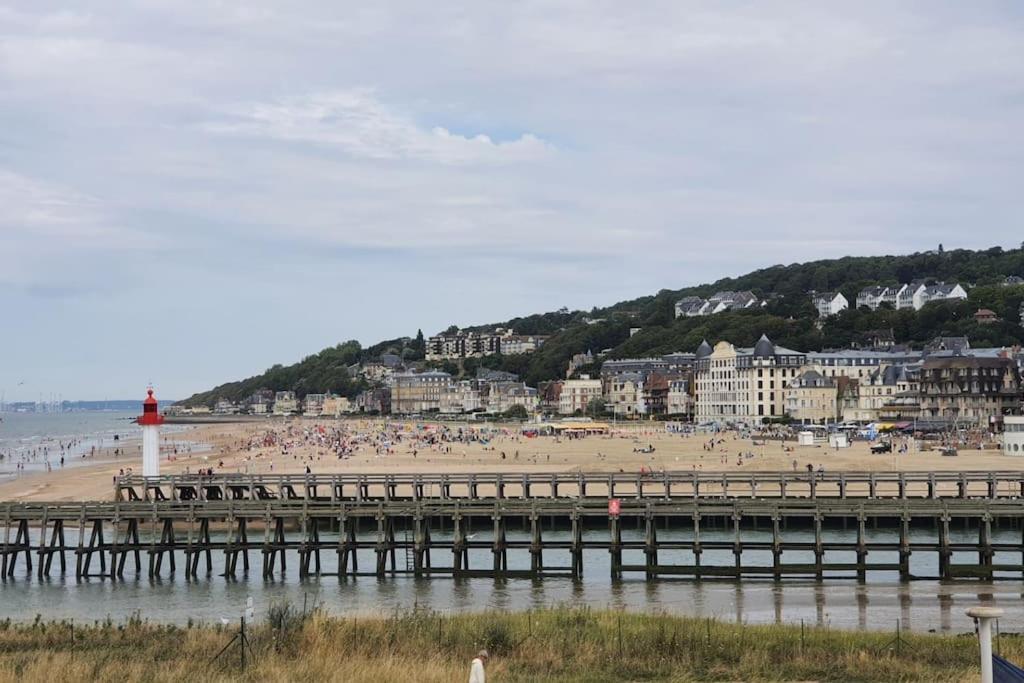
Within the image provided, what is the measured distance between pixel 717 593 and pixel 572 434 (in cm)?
8919

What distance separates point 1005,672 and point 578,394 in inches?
6630

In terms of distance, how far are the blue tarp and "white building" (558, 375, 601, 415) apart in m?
164

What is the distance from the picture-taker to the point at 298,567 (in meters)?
40.6

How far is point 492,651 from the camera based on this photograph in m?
22.3

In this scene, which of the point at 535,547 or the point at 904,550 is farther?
the point at 535,547

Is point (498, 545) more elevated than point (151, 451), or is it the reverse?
point (151, 451)

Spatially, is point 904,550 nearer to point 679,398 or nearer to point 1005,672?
point 1005,672

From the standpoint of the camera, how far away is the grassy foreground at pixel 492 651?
65.8 ft

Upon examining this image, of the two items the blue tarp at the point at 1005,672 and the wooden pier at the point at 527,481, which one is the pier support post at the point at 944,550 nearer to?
the wooden pier at the point at 527,481

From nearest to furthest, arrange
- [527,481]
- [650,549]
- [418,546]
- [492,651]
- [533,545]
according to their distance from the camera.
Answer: [492,651] < [650,549] < [533,545] < [418,546] < [527,481]

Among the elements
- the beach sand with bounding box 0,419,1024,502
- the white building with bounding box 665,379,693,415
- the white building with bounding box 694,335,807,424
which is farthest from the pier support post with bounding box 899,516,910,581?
the white building with bounding box 665,379,693,415

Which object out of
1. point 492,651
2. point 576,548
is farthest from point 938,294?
point 492,651

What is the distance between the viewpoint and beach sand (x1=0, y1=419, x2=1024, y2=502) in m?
70.0

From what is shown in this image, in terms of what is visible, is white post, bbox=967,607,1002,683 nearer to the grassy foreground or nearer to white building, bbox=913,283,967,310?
the grassy foreground
